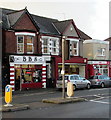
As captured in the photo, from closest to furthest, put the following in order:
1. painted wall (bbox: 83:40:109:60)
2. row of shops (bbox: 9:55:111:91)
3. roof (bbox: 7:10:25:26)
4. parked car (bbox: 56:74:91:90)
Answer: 1. parked car (bbox: 56:74:91:90)
2. row of shops (bbox: 9:55:111:91)
3. roof (bbox: 7:10:25:26)
4. painted wall (bbox: 83:40:109:60)

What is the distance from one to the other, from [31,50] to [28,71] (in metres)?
2.35

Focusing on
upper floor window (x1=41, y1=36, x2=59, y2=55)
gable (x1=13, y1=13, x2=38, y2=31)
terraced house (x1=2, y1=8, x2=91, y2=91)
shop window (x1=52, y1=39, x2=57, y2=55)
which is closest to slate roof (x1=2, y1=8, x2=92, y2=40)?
terraced house (x1=2, y1=8, x2=91, y2=91)

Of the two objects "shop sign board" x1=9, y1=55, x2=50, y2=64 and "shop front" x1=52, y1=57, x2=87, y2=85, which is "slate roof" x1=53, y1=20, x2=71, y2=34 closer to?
"shop front" x1=52, y1=57, x2=87, y2=85

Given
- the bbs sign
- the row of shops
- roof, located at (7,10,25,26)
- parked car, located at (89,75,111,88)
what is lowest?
parked car, located at (89,75,111,88)

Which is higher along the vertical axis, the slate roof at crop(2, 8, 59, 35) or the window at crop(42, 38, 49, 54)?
the slate roof at crop(2, 8, 59, 35)

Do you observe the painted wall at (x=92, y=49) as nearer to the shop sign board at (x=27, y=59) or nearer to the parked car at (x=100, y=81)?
the parked car at (x=100, y=81)

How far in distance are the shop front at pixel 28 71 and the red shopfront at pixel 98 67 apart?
27.8ft

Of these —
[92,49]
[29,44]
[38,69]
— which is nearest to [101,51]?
[92,49]

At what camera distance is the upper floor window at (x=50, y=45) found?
98.0 feet

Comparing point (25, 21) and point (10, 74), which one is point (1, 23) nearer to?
point (25, 21)

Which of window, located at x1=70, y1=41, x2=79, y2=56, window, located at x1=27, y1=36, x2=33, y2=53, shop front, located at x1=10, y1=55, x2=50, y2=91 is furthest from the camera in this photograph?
window, located at x1=70, y1=41, x2=79, y2=56

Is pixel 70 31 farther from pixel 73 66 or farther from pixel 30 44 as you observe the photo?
pixel 30 44

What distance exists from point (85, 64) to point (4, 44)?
11491 millimetres

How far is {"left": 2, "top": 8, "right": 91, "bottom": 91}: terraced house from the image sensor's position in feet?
87.3
